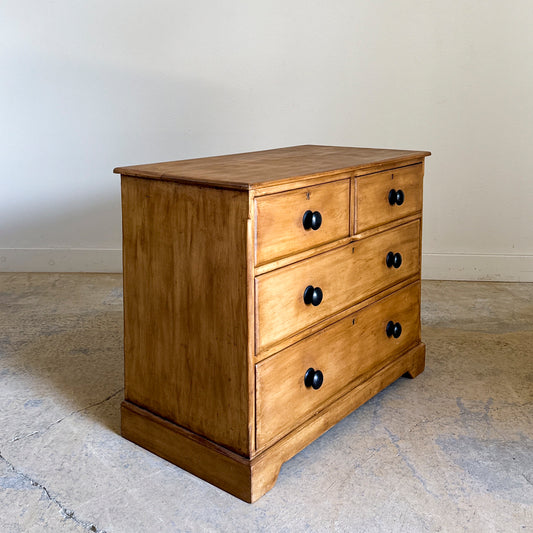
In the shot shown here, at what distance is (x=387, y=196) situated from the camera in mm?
2340

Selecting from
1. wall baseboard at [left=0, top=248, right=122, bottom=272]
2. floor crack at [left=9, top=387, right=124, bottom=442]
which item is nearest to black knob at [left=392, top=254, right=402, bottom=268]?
floor crack at [left=9, top=387, right=124, bottom=442]

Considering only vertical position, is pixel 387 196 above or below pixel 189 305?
above

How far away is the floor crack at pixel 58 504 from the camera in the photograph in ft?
5.62

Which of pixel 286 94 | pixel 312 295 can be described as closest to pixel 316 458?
pixel 312 295

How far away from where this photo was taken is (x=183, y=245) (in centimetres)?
186

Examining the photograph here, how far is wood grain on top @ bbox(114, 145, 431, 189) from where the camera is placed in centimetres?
176

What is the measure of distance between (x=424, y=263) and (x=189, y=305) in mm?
2625

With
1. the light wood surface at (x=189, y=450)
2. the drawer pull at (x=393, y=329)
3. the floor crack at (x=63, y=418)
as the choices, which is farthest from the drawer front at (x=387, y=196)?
the floor crack at (x=63, y=418)

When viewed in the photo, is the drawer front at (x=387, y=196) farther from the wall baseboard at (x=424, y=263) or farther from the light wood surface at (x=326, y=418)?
the wall baseboard at (x=424, y=263)

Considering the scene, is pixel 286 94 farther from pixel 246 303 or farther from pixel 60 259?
pixel 246 303

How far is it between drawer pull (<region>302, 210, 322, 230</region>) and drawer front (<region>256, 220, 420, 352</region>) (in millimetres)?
108

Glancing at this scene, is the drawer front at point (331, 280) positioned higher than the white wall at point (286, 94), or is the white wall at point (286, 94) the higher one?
the white wall at point (286, 94)

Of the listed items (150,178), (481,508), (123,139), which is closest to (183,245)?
(150,178)

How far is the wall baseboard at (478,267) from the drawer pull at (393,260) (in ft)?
5.95
